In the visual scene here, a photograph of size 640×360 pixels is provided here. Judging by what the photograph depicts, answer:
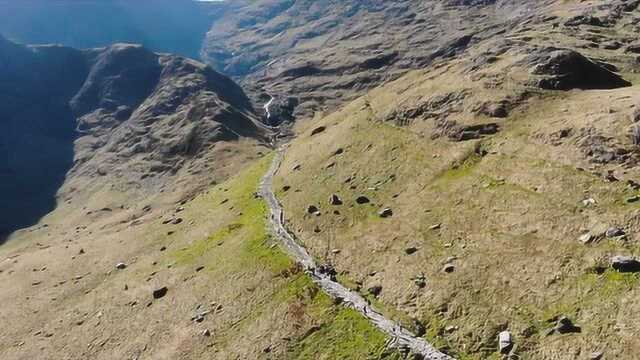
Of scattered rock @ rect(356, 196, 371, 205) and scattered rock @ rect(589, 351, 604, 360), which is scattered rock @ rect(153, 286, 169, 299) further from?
scattered rock @ rect(589, 351, 604, 360)

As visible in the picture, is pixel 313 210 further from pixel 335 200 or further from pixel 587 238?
pixel 587 238

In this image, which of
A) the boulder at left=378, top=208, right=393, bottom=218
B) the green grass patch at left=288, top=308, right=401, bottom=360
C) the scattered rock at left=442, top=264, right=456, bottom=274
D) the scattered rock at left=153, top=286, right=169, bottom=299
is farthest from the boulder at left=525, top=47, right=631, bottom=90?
the scattered rock at left=153, top=286, right=169, bottom=299

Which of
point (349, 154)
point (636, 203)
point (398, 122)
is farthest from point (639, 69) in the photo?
point (636, 203)

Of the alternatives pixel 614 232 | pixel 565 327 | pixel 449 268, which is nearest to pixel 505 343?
pixel 565 327

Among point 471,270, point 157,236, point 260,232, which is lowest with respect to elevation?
point 157,236

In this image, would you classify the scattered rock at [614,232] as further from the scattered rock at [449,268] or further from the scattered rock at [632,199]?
the scattered rock at [449,268]

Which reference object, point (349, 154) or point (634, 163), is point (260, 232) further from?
point (634, 163)

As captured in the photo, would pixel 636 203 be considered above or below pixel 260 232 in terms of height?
above

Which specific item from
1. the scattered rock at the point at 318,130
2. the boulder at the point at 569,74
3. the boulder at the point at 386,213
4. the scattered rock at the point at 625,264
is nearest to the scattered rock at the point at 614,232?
the scattered rock at the point at 625,264
